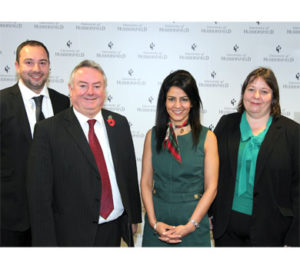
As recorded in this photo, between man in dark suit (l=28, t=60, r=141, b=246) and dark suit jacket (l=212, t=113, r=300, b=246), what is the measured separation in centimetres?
77

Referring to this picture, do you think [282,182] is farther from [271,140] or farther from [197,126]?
[197,126]

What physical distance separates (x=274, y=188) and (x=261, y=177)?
122 millimetres

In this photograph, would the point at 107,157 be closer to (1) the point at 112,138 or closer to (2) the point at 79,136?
(1) the point at 112,138

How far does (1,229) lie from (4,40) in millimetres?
2700

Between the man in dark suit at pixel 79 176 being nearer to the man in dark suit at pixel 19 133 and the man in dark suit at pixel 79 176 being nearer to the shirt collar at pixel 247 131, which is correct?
the man in dark suit at pixel 19 133

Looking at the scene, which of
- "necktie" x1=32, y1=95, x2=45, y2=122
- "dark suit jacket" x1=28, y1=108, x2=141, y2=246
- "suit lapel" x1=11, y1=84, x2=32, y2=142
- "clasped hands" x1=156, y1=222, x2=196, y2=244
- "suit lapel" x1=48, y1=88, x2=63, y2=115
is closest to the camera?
"dark suit jacket" x1=28, y1=108, x2=141, y2=246

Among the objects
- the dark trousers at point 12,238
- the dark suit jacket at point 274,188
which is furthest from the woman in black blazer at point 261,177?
the dark trousers at point 12,238

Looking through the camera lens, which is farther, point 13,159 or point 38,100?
point 38,100

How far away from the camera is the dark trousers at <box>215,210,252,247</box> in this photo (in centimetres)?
228

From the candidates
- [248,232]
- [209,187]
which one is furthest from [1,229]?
[248,232]

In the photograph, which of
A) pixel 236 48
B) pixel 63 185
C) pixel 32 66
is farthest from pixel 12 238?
pixel 236 48

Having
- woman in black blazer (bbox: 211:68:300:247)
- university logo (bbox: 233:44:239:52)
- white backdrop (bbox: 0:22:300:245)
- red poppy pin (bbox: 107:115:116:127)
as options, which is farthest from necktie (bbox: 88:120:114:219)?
university logo (bbox: 233:44:239:52)

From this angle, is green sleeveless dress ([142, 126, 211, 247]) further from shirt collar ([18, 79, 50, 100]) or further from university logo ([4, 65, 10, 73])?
university logo ([4, 65, 10, 73])

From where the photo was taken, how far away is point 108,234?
88.3 inches
